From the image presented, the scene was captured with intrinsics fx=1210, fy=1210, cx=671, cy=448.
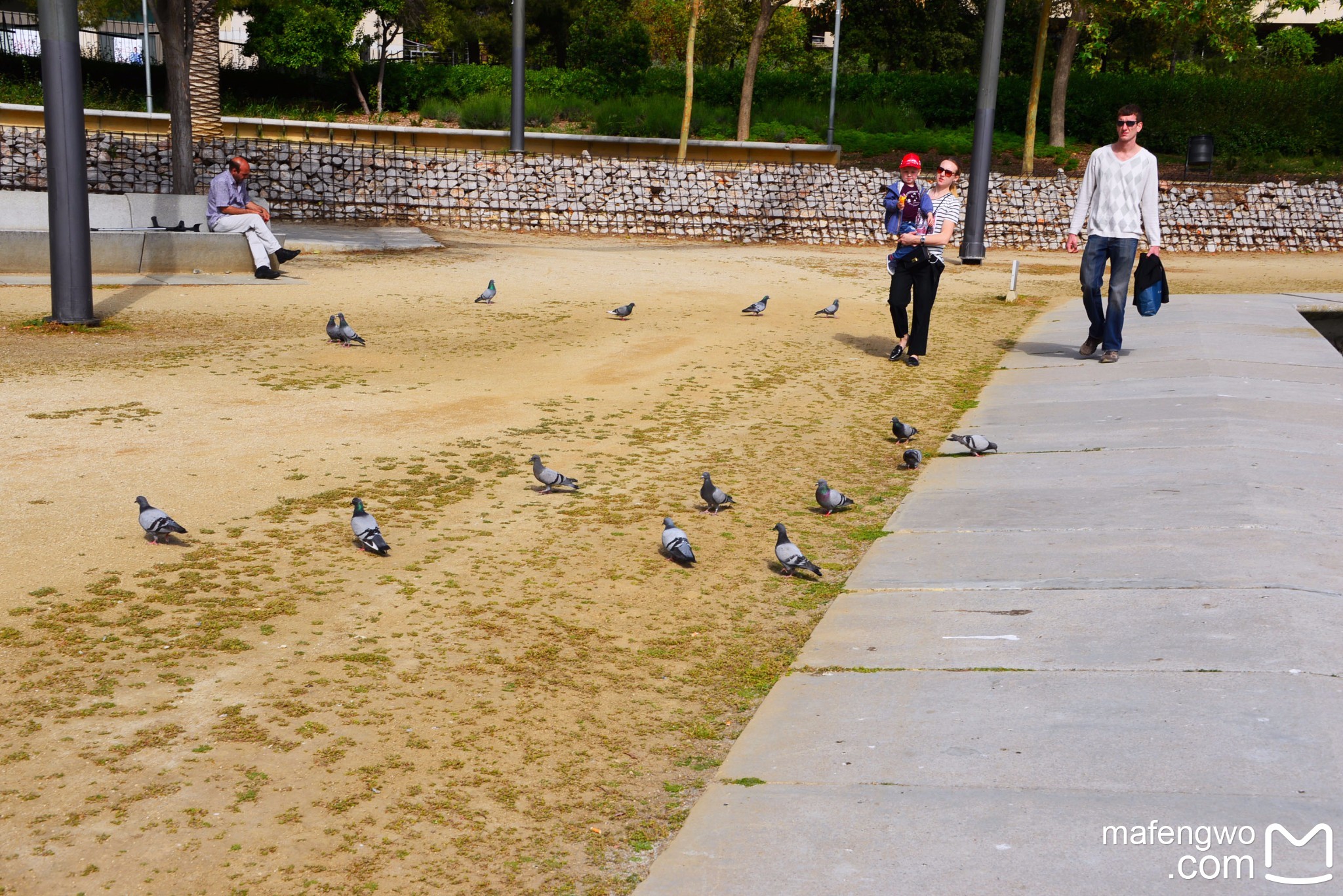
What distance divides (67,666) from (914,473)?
17.1 ft

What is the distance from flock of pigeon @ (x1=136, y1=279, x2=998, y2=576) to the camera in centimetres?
584

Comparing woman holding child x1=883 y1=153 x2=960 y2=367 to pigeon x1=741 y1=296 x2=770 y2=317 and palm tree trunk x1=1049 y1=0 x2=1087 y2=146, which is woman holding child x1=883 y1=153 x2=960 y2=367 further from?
palm tree trunk x1=1049 y1=0 x2=1087 y2=146

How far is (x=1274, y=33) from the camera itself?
51.4 m

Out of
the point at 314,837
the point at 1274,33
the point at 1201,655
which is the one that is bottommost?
the point at 314,837

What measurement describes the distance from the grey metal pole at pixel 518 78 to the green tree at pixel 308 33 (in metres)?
16.8

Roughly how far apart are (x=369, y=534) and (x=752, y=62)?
101 feet

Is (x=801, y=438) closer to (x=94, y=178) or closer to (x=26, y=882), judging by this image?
(x=26, y=882)

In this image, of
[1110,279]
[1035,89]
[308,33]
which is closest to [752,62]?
[1035,89]

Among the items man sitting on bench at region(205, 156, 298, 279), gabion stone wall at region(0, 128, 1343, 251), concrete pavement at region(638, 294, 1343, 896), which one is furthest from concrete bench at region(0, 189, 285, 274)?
concrete pavement at region(638, 294, 1343, 896)

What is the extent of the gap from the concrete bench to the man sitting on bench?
156 mm

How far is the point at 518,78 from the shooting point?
84.0 feet

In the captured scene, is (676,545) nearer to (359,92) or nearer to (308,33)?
(308,33)

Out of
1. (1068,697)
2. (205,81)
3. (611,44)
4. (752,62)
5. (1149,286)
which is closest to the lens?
(1068,697)

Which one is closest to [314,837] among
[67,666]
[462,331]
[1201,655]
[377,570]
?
[67,666]
